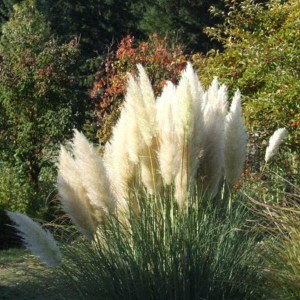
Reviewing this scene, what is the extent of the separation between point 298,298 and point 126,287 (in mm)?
918

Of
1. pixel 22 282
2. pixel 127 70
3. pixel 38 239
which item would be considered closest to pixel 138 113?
pixel 38 239

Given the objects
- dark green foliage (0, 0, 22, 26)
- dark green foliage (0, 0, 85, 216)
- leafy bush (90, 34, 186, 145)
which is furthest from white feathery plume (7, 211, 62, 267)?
dark green foliage (0, 0, 22, 26)

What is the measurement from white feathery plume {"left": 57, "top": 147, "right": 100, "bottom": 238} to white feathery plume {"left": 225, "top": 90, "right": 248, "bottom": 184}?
92cm

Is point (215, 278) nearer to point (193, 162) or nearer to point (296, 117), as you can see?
point (193, 162)

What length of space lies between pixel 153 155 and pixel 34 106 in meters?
8.20

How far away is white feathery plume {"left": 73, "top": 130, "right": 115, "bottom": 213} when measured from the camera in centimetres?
411

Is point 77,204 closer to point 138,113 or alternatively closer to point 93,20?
point 138,113

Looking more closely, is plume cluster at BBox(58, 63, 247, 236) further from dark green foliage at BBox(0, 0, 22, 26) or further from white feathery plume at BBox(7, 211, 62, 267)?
dark green foliage at BBox(0, 0, 22, 26)

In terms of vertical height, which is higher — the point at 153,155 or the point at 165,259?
the point at 153,155

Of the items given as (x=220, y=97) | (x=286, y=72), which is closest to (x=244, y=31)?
(x=286, y=72)

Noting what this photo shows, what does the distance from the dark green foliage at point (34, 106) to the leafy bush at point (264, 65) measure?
8.46ft

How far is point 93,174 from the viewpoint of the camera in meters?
4.11

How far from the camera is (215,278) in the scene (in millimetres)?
4164

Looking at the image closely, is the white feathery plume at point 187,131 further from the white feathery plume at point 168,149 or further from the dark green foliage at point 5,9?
the dark green foliage at point 5,9
